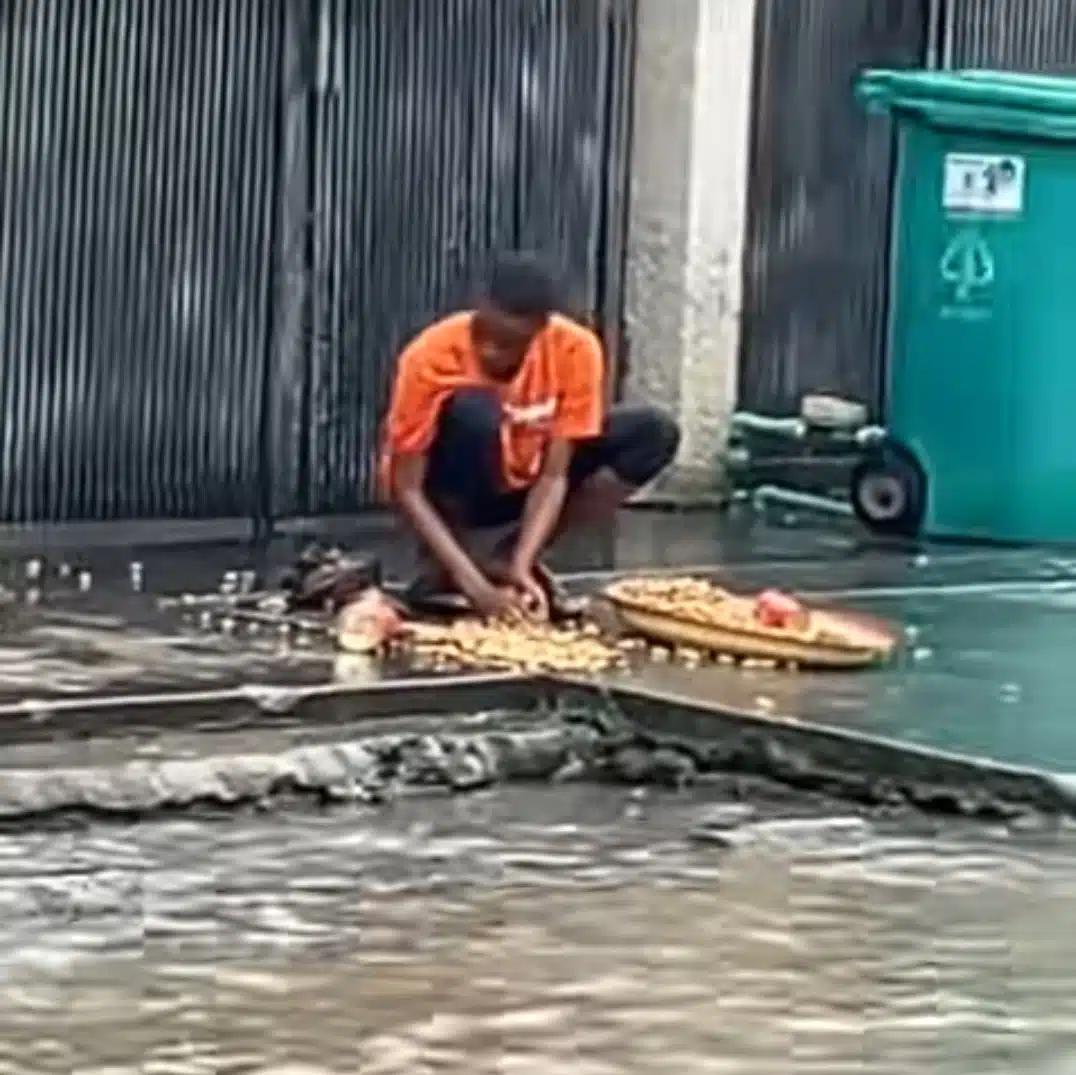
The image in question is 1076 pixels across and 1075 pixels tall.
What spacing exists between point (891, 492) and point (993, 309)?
2.47 feet

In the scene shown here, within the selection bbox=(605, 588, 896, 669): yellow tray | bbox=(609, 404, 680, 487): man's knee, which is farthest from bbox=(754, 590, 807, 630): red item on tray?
bbox=(609, 404, 680, 487): man's knee

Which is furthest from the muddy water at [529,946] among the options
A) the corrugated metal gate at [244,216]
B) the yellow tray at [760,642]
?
the corrugated metal gate at [244,216]

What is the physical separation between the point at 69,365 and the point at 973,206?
11.0 feet

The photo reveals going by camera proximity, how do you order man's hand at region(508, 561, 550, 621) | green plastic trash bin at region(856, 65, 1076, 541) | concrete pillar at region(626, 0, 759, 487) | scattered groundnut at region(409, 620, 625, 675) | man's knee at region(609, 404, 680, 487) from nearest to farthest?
1. scattered groundnut at region(409, 620, 625, 675)
2. man's hand at region(508, 561, 550, 621)
3. man's knee at region(609, 404, 680, 487)
4. green plastic trash bin at region(856, 65, 1076, 541)
5. concrete pillar at region(626, 0, 759, 487)

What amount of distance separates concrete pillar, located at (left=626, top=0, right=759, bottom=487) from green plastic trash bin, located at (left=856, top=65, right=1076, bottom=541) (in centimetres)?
87

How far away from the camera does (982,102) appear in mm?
12961

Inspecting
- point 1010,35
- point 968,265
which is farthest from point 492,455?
point 1010,35

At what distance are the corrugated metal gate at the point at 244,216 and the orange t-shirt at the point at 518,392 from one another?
2.50 metres

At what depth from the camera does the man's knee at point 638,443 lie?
1008cm

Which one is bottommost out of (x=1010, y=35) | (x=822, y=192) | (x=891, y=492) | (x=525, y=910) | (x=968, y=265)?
(x=525, y=910)

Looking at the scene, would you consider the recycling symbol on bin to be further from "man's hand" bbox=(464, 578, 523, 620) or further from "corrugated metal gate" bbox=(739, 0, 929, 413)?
"man's hand" bbox=(464, 578, 523, 620)

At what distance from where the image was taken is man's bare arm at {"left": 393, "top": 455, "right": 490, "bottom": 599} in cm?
955

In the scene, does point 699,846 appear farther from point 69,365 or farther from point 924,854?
point 69,365

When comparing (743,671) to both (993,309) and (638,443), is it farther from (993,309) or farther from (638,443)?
(993,309)
